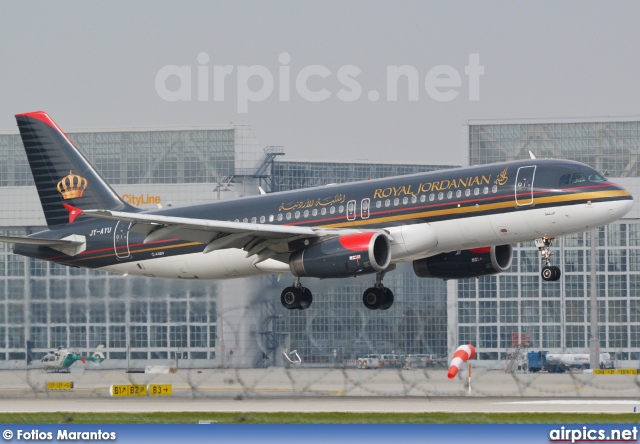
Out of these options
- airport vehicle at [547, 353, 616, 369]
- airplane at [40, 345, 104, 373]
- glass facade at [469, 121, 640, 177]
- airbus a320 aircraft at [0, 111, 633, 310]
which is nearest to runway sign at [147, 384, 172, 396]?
airbus a320 aircraft at [0, 111, 633, 310]

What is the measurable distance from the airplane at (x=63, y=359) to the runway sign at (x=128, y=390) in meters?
8.34

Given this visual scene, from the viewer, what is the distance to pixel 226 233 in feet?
162

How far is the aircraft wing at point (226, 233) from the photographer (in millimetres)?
47281

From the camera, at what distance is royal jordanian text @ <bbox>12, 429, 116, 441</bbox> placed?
3341 centimetres

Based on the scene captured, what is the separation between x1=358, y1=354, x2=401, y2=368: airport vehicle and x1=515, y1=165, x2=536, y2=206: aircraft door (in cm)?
3198

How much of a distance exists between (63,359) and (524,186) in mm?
36827

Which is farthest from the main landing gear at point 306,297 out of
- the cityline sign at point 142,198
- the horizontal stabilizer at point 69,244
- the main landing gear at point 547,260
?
the cityline sign at point 142,198

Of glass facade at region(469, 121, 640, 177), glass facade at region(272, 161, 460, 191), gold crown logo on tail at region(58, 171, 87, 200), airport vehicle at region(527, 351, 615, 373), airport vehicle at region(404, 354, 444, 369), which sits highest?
glass facade at region(469, 121, 640, 177)

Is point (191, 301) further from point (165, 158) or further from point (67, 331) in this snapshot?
point (165, 158)

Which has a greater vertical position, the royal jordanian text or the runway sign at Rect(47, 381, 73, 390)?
the royal jordanian text

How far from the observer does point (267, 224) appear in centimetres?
5166

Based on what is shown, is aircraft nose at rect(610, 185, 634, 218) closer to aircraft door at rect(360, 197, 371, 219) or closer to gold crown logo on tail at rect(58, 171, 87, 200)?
aircraft door at rect(360, 197, 371, 219)

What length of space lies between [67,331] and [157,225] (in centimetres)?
Answer: 1992

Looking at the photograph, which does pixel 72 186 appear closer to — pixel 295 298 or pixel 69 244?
pixel 69 244
